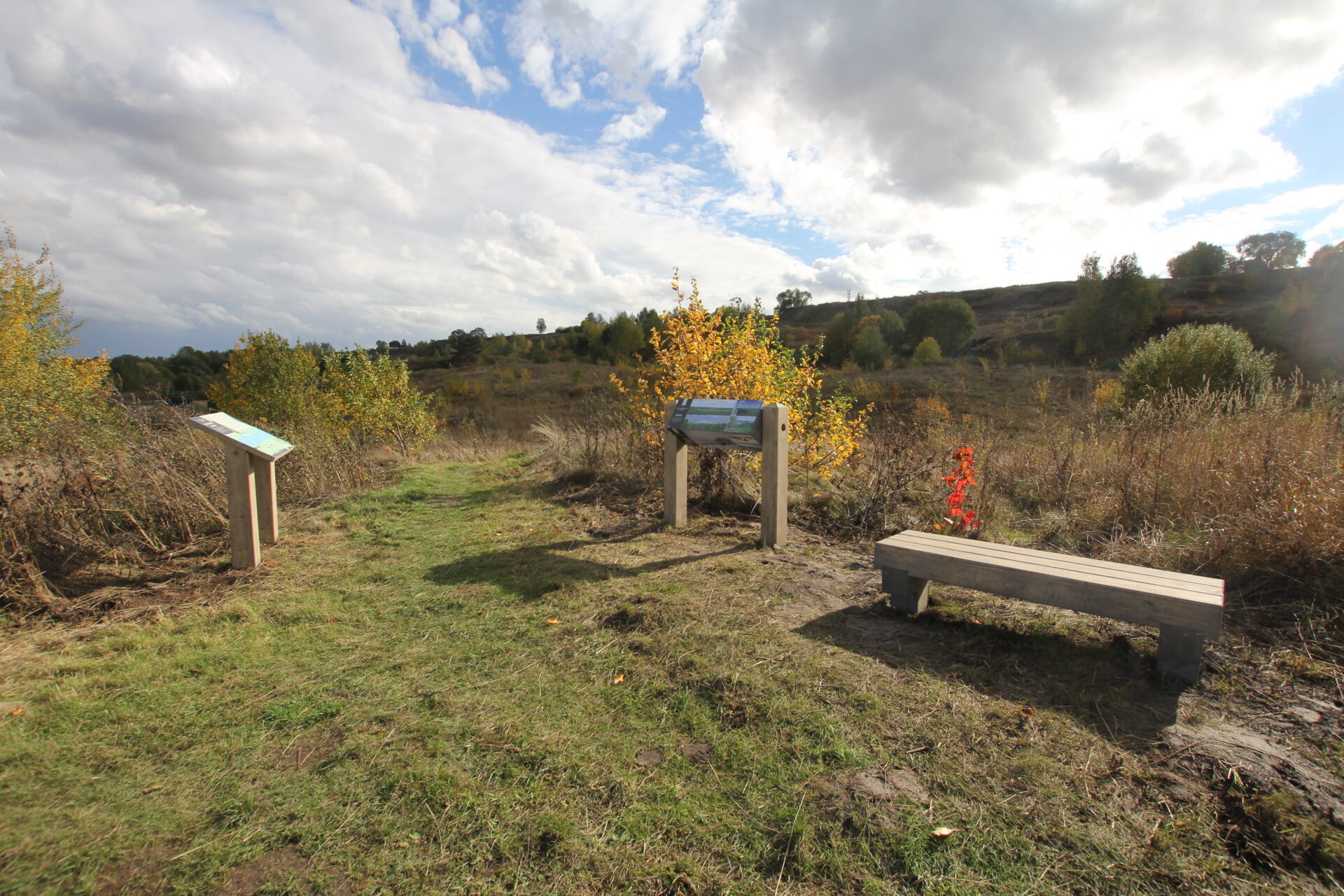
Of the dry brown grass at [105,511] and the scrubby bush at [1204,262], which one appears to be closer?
the dry brown grass at [105,511]

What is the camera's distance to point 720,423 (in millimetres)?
5363

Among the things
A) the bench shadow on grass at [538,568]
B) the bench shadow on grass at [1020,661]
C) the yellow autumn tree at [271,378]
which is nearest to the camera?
the bench shadow on grass at [1020,661]

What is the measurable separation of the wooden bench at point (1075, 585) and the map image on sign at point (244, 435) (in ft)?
14.2

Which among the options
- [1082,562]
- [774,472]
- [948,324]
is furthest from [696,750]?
[948,324]

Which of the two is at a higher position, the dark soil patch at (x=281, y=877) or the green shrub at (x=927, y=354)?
the green shrub at (x=927, y=354)

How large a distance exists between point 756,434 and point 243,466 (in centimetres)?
390

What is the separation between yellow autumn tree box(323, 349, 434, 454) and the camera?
547 inches

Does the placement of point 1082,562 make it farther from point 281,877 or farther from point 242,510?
point 242,510

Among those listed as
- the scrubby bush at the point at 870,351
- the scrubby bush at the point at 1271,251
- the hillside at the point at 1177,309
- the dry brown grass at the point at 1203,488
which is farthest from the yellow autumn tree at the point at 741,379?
the scrubby bush at the point at 1271,251

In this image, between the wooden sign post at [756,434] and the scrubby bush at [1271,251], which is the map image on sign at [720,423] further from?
the scrubby bush at [1271,251]

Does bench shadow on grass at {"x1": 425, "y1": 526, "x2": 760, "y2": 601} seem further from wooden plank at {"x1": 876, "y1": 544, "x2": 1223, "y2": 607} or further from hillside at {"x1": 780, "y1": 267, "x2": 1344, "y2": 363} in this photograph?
hillside at {"x1": 780, "y1": 267, "x2": 1344, "y2": 363}

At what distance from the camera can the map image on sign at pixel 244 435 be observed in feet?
14.6

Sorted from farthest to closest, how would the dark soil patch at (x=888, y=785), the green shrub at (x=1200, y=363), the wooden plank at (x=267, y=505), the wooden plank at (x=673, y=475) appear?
the green shrub at (x=1200, y=363) < the wooden plank at (x=673, y=475) < the wooden plank at (x=267, y=505) < the dark soil patch at (x=888, y=785)

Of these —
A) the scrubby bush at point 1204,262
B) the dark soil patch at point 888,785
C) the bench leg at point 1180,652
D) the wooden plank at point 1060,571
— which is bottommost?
the dark soil patch at point 888,785
